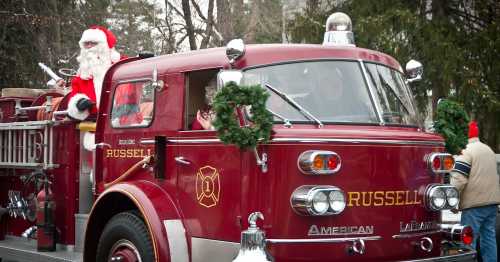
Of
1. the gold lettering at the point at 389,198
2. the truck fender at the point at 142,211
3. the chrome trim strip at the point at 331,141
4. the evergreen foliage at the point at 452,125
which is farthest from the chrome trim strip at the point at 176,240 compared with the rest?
the evergreen foliage at the point at 452,125

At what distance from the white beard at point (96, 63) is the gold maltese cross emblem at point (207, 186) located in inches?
104

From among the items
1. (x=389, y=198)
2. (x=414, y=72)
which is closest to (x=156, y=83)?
(x=389, y=198)

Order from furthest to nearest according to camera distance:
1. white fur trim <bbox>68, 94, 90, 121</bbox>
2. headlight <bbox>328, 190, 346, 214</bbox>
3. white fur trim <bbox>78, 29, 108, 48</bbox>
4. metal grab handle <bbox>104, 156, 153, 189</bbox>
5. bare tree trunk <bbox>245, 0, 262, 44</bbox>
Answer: bare tree trunk <bbox>245, 0, 262, 44</bbox>
white fur trim <bbox>78, 29, 108, 48</bbox>
white fur trim <bbox>68, 94, 90, 121</bbox>
metal grab handle <bbox>104, 156, 153, 189</bbox>
headlight <bbox>328, 190, 346, 214</bbox>

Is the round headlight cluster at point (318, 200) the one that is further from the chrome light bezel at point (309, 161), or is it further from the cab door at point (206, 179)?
the cab door at point (206, 179)

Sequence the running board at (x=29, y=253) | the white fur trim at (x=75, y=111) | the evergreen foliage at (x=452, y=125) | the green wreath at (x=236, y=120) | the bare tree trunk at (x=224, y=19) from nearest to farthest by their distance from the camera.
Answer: the green wreath at (x=236, y=120) → the evergreen foliage at (x=452, y=125) → the running board at (x=29, y=253) → the white fur trim at (x=75, y=111) → the bare tree trunk at (x=224, y=19)

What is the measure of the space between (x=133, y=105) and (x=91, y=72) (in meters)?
1.71

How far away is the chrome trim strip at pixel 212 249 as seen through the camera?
17.7 feet

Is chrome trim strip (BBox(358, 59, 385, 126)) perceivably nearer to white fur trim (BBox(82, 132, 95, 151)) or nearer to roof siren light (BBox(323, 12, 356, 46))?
roof siren light (BBox(323, 12, 356, 46))

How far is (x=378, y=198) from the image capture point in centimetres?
544

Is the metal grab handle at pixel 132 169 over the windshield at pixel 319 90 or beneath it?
beneath

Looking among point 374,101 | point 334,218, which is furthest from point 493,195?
point 334,218

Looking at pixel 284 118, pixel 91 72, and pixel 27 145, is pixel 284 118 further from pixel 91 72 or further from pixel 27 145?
pixel 27 145

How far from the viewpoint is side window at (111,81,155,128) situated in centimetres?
645

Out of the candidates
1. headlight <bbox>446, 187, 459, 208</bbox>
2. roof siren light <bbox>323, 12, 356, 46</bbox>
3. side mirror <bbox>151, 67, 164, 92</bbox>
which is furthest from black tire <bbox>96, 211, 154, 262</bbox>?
Answer: headlight <bbox>446, 187, 459, 208</bbox>
